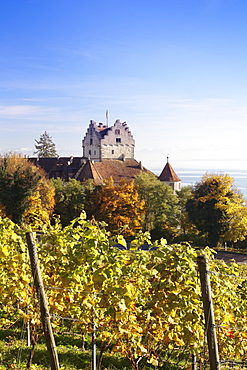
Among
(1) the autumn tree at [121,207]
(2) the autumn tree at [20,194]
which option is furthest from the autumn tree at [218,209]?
(2) the autumn tree at [20,194]

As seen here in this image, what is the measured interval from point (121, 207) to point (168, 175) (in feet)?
52.6

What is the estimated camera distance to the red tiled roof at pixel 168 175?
1951 inches

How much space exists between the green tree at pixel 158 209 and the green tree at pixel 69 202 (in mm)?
5547

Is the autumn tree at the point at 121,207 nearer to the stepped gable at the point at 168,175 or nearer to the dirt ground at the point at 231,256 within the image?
the dirt ground at the point at 231,256

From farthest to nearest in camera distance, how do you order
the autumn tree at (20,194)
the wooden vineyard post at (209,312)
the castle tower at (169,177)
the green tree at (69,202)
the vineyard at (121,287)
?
the castle tower at (169,177) < the green tree at (69,202) < the autumn tree at (20,194) < the vineyard at (121,287) < the wooden vineyard post at (209,312)

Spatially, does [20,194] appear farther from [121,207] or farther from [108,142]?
[108,142]

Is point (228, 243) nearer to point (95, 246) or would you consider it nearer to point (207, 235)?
point (207, 235)

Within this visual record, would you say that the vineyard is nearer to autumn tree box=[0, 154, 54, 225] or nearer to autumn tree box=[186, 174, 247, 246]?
autumn tree box=[186, 174, 247, 246]

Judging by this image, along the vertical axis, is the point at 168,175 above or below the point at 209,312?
above

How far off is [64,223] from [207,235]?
42.3ft

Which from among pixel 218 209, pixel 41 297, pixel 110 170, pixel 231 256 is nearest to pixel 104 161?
pixel 110 170

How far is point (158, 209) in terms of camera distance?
36.3 metres

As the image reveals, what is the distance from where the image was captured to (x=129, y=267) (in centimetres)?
502

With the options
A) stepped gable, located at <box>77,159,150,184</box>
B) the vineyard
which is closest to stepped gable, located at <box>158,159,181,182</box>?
stepped gable, located at <box>77,159,150,184</box>
